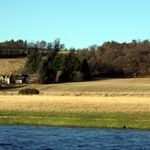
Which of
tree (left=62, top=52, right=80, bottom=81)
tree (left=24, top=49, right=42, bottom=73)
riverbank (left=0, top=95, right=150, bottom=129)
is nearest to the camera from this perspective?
riverbank (left=0, top=95, right=150, bottom=129)

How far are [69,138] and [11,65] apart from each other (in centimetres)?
15213

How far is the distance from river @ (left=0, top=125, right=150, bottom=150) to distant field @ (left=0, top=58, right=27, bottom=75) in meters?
138

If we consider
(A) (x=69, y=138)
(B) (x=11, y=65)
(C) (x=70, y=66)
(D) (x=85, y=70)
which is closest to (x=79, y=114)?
(A) (x=69, y=138)

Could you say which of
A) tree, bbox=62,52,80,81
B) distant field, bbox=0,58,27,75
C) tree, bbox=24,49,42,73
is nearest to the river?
tree, bbox=62,52,80,81

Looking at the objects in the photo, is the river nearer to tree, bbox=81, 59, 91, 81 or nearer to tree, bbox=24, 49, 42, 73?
tree, bbox=81, 59, 91, 81

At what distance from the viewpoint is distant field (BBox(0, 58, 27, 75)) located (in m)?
185

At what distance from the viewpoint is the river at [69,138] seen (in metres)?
36.0

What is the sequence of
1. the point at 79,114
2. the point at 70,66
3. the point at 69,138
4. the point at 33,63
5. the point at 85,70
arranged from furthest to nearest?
the point at 33,63 → the point at 85,70 → the point at 70,66 → the point at 79,114 → the point at 69,138

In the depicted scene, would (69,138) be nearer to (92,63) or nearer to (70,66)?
(70,66)

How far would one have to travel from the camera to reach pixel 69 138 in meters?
39.9

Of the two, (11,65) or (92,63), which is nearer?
(92,63)

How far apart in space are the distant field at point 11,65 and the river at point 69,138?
452 feet

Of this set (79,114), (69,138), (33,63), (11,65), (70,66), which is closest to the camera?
(69,138)

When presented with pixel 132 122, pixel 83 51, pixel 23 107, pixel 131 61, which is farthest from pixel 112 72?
pixel 132 122
